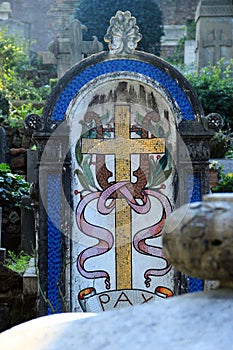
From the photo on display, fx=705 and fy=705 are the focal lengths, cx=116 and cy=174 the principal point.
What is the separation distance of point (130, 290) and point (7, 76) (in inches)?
414

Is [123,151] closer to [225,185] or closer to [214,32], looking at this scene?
[225,185]

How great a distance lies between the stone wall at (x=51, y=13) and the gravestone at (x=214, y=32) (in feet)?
35.4

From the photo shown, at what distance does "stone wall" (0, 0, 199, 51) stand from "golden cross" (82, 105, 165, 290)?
20775mm

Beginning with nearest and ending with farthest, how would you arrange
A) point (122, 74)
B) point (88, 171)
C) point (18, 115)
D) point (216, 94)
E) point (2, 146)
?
point (122, 74) < point (88, 171) < point (2, 146) < point (18, 115) < point (216, 94)

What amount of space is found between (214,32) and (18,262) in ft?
30.6

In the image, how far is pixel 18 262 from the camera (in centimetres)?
687

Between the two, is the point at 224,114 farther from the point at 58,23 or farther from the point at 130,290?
the point at 58,23

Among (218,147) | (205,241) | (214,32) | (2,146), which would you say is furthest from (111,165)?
→ (214,32)

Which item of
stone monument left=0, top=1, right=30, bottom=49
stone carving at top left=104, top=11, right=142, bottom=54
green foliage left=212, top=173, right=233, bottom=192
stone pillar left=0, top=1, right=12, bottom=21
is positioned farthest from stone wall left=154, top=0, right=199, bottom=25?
stone carving at top left=104, top=11, right=142, bottom=54

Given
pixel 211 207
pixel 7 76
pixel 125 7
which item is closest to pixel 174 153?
pixel 211 207

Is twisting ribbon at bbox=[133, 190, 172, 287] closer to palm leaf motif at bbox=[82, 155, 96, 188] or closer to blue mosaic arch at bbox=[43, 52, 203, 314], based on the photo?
blue mosaic arch at bbox=[43, 52, 203, 314]

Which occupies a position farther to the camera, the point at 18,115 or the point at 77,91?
the point at 18,115

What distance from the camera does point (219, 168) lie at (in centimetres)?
871

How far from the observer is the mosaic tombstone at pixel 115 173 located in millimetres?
5258
